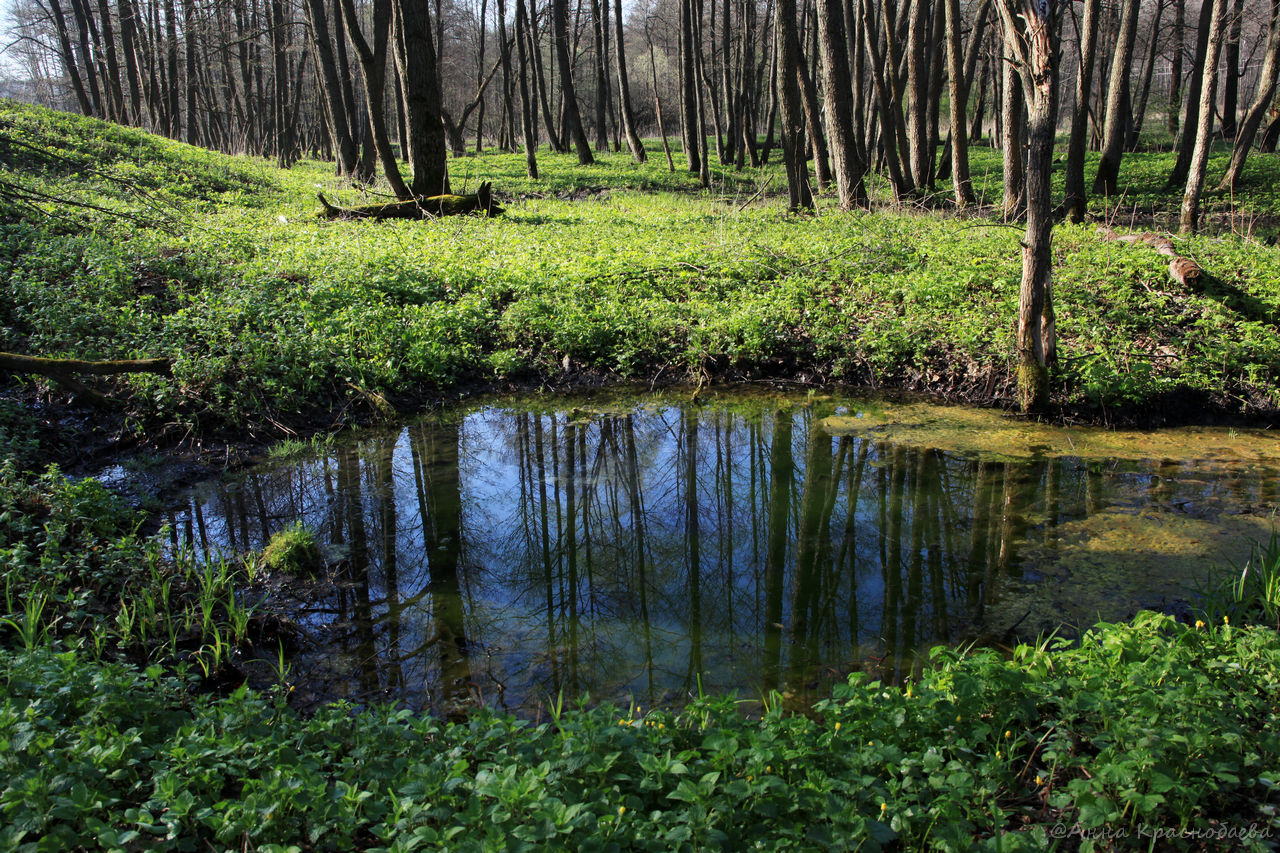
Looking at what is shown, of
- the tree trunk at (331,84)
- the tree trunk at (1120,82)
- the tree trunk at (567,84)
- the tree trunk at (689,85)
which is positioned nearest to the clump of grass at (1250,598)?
the tree trunk at (1120,82)

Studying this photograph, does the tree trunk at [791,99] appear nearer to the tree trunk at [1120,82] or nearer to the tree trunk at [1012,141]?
the tree trunk at [1012,141]

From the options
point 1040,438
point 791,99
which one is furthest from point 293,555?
point 791,99

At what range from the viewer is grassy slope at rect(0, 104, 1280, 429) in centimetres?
745

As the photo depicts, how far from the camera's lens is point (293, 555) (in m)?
4.93

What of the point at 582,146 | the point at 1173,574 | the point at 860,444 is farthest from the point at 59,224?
the point at 582,146

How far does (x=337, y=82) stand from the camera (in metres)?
17.7

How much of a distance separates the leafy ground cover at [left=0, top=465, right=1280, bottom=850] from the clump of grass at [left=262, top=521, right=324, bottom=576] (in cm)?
162

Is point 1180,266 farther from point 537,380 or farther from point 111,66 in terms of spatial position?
point 111,66

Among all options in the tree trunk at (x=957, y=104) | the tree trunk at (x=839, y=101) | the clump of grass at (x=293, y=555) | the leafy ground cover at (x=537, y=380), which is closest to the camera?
the leafy ground cover at (x=537, y=380)

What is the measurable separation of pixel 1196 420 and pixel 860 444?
10.9 ft

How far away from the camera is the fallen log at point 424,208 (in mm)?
14312

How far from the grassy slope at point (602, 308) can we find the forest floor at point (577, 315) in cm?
3

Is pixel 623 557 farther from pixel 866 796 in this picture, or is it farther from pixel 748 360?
pixel 748 360

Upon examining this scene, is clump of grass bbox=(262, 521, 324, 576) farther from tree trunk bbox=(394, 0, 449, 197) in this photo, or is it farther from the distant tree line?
tree trunk bbox=(394, 0, 449, 197)
